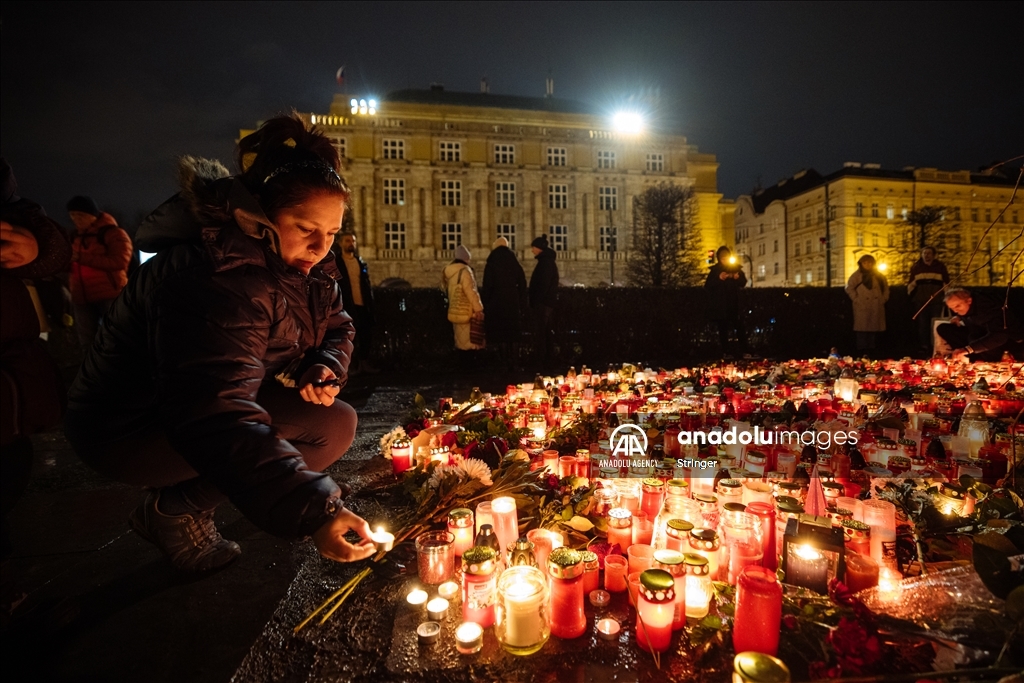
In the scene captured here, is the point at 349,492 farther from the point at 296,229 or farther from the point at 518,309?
the point at 518,309

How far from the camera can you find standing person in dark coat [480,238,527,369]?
814 cm

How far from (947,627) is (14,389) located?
3.48 meters

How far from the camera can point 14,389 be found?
6.46 ft

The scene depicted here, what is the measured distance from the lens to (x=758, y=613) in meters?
1.63

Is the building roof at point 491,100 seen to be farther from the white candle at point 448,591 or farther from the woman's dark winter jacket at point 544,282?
the white candle at point 448,591

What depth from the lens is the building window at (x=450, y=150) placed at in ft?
151

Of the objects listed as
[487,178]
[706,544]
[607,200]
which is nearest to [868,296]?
[706,544]

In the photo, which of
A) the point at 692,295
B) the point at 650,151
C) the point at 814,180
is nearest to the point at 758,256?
the point at 814,180

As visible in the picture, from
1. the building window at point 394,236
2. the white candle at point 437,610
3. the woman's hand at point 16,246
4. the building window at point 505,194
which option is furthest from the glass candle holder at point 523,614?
the building window at point 505,194

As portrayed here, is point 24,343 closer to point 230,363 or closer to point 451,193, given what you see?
point 230,363

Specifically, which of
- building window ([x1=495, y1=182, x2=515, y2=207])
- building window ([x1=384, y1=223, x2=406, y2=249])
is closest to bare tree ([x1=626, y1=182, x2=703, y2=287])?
building window ([x1=495, y1=182, x2=515, y2=207])

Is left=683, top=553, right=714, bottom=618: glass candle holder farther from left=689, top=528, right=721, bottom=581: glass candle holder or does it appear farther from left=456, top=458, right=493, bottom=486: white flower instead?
left=456, top=458, right=493, bottom=486: white flower

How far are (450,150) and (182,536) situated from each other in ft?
156

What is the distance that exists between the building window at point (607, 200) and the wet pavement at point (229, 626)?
4818 cm
